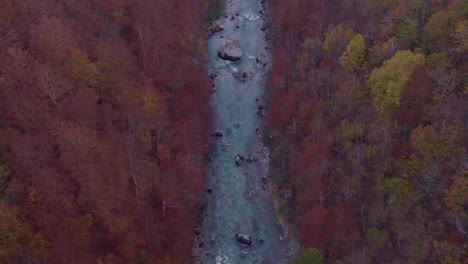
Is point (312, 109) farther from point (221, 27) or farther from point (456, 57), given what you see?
point (221, 27)

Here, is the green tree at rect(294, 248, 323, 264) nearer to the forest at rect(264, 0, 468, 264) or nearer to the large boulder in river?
the forest at rect(264, 0, 468, 264)

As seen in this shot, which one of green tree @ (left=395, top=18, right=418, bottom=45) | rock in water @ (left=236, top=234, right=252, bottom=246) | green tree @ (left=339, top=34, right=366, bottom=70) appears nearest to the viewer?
rock in water @ (left=236, top=234, right=252, bottom=246)

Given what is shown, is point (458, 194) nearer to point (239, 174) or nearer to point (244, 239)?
point (244, 239)

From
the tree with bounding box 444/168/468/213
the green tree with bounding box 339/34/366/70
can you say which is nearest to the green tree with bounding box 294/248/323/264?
the tree with bounding box 444/168/468/213

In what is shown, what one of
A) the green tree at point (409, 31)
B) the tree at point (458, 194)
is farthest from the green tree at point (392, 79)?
the tree at point (458, 194)

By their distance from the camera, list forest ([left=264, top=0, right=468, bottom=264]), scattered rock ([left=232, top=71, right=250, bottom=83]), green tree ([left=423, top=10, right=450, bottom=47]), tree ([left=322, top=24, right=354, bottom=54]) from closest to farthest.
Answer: forest ([left=264, top=0, right=468, bottom=264]), green tree ([left=423, top=10, right=450, bottom=47]), tree ([left=322, top=24, right=354, bottom=54]), scattered rock ([left=232, top=71, right=250, bottom=83])

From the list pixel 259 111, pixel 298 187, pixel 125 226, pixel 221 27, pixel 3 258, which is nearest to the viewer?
pixel 3 258

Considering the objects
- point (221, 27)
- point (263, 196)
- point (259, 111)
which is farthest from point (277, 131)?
point (221, 27)

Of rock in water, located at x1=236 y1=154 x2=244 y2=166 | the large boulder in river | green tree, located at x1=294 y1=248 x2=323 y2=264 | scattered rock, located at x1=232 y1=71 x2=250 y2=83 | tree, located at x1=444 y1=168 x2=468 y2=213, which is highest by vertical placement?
the large boulder in river
